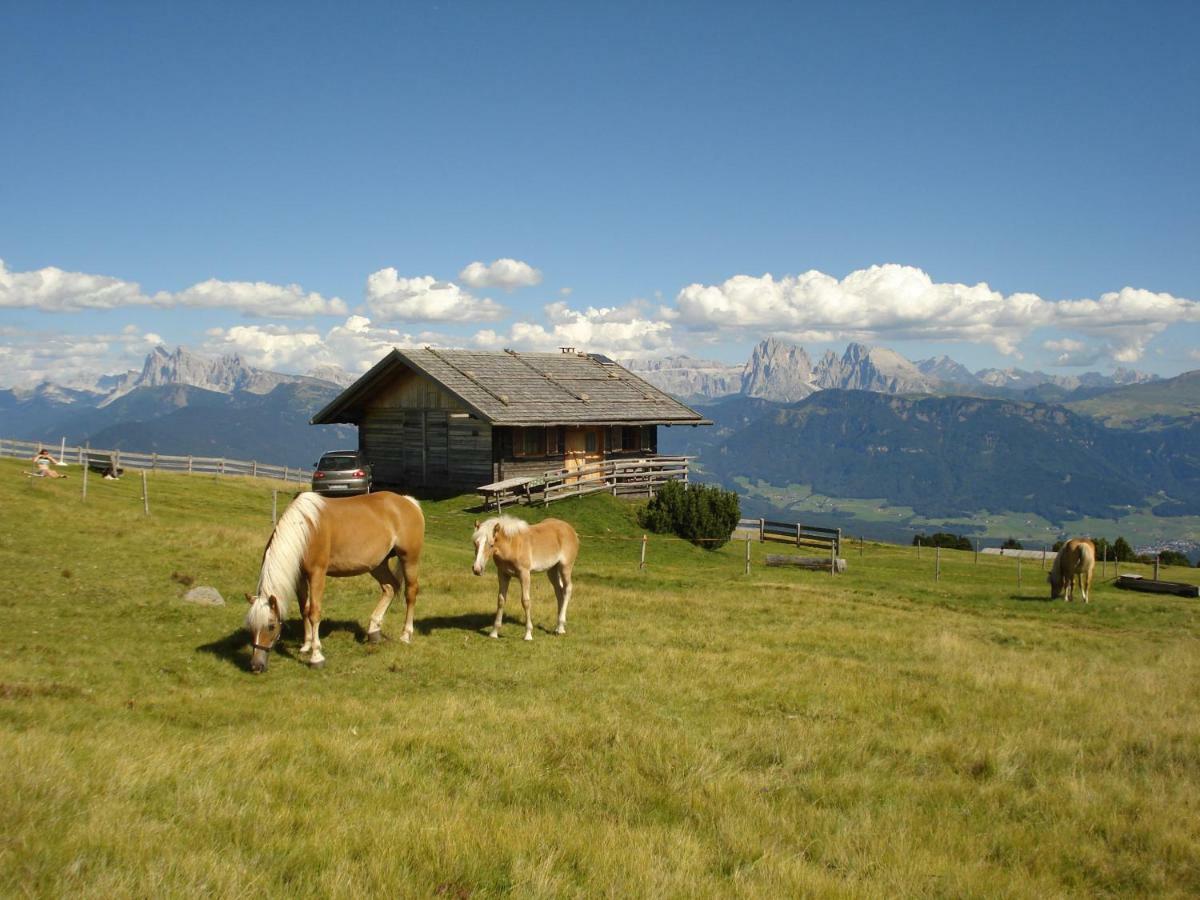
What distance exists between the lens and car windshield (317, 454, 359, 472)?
4003 cm

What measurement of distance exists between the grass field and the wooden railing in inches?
768

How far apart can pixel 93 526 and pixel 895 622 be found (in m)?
21.2

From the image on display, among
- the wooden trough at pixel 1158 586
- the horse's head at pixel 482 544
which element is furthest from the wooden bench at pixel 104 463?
the wooden trough at pixel 1158 586

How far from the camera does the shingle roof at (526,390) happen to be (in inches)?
1708

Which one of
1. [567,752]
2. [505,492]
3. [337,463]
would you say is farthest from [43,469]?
[567,752]

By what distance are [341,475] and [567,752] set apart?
32.0 m

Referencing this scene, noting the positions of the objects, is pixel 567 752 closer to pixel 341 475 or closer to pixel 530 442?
pixel 341 475

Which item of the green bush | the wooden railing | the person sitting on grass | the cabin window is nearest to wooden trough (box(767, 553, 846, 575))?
the green bush

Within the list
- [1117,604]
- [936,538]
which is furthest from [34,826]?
[936,538]

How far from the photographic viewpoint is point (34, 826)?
6344mm

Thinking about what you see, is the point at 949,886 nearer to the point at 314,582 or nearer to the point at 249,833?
the point at 249,833

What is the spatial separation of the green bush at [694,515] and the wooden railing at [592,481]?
3677 mm

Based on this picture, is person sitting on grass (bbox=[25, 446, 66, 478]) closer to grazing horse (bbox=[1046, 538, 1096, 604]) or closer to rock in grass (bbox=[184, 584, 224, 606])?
rock in grass (bbox=[184, 584, 224, 606])

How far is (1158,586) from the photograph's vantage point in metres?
35.3
